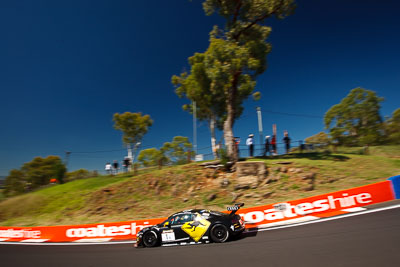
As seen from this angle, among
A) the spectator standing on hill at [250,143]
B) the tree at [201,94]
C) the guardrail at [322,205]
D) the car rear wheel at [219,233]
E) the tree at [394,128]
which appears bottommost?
the car rear wheel at [219,233]

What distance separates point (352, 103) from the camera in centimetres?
3044

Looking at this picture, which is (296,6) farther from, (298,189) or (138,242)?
(138,242)

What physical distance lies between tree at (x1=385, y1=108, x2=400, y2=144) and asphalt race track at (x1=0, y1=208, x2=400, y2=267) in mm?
25851

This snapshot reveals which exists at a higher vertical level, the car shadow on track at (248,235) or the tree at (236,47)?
the tree at (236,47)

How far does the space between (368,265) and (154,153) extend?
38.3m

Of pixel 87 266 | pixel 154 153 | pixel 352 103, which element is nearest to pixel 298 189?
pixel 87 266

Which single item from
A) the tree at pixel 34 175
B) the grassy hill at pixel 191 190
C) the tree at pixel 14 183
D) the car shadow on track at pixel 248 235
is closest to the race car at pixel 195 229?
the car shadow on track at pixel 248 235

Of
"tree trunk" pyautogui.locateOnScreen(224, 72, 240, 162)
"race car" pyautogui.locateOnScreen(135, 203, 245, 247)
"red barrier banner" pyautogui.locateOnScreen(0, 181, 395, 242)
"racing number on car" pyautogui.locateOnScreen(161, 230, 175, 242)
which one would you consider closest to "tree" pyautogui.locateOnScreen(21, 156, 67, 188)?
"tree trunk" pyautogui.locateOnScreen(224, 72, 240, 162)

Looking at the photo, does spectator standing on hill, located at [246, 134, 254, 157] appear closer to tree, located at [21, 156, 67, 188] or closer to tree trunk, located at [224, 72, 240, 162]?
tree trunk, located at [224, 72, 240, 162]

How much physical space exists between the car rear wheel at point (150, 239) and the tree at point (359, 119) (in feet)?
98.3

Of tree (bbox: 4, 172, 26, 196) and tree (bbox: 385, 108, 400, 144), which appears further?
tree (bbox: 4, 172, 26, 196)

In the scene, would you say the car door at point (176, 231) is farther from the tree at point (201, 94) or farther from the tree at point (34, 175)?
the tree at point (34, 175)

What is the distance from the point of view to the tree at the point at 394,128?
25831 mm

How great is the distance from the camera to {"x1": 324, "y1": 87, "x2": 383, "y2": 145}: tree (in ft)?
92.2
